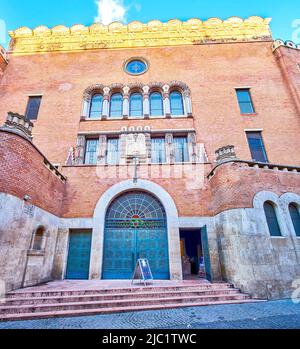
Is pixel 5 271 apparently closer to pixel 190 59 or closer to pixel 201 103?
pixel 201 103

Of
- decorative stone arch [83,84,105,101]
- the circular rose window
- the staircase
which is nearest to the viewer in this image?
the staircase

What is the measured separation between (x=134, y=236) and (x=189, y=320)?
531cm

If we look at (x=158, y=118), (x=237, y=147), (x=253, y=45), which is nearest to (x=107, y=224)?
(x=158, y=118)

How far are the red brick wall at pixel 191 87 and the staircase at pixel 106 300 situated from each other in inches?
298

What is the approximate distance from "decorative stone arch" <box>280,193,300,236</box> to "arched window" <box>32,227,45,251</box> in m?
10.6

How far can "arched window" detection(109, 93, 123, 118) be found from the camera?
13.3 m

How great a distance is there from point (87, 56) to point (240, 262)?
57.3ft

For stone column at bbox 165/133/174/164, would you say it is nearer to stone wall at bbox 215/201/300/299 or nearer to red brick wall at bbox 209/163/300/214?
red brick wall at bbox 209/163/300/214

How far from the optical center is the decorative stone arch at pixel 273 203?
Result: 7.83 meters

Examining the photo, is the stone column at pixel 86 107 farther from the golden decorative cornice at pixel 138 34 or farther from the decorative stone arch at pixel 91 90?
the golden decorative cornice at pixel 138 34

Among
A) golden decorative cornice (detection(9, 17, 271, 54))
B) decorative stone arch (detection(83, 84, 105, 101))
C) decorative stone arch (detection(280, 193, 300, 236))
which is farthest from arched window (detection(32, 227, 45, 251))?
golden decorative cornice (detection(9, 17, 271, 54))

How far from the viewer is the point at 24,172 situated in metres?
7.34

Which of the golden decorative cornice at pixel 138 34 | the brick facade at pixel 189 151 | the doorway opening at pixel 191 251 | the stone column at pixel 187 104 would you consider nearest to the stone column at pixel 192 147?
the brick facade at pixel 189 151

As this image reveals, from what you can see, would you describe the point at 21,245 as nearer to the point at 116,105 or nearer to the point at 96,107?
the point at 96,107
